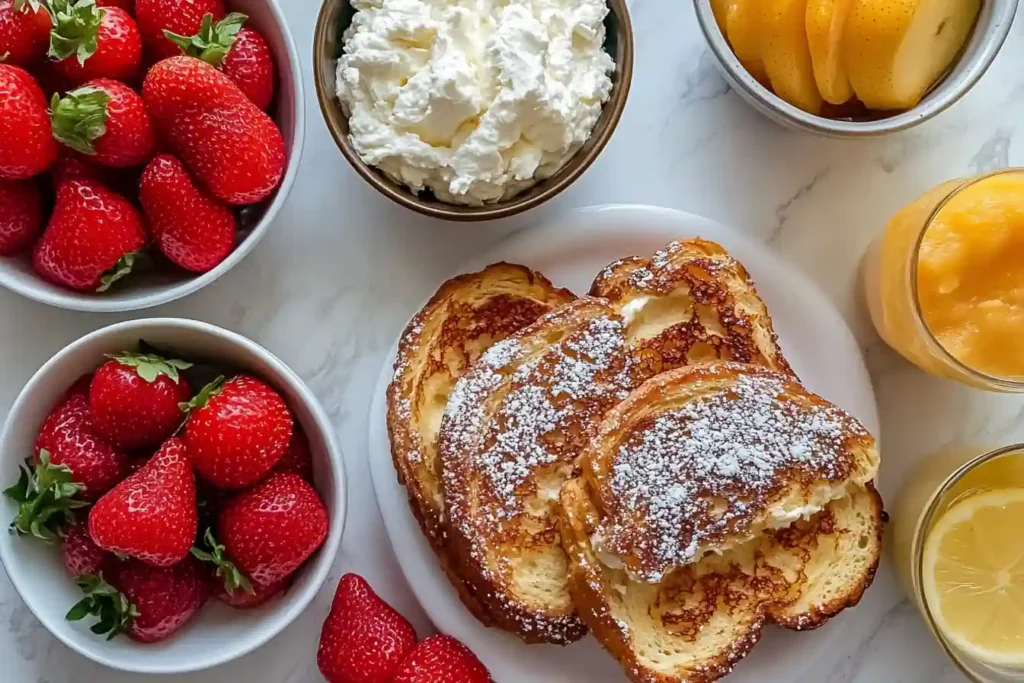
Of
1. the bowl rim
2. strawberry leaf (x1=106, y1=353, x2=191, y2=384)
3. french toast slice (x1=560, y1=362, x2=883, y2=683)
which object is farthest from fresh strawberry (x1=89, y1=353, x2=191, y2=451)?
the bowl rim

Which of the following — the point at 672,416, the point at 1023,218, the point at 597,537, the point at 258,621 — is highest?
the point at 1023,218

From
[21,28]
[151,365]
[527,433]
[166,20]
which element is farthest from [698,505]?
[21,28]

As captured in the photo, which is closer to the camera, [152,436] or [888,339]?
[152,436]

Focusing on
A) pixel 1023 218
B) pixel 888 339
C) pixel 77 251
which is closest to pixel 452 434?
pixel 77 251

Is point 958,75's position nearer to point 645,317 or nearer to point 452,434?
point 645,317

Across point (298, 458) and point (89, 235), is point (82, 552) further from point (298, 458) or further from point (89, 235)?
point (89, 235)

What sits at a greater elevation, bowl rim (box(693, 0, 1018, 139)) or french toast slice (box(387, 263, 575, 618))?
bowl rim (box(693, 0, 1018, 139))

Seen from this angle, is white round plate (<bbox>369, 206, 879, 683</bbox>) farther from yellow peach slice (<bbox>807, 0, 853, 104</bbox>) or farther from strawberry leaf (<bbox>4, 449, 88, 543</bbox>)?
strawberry leaf (<bbox>4, 449, 88, 543</bbox>)
